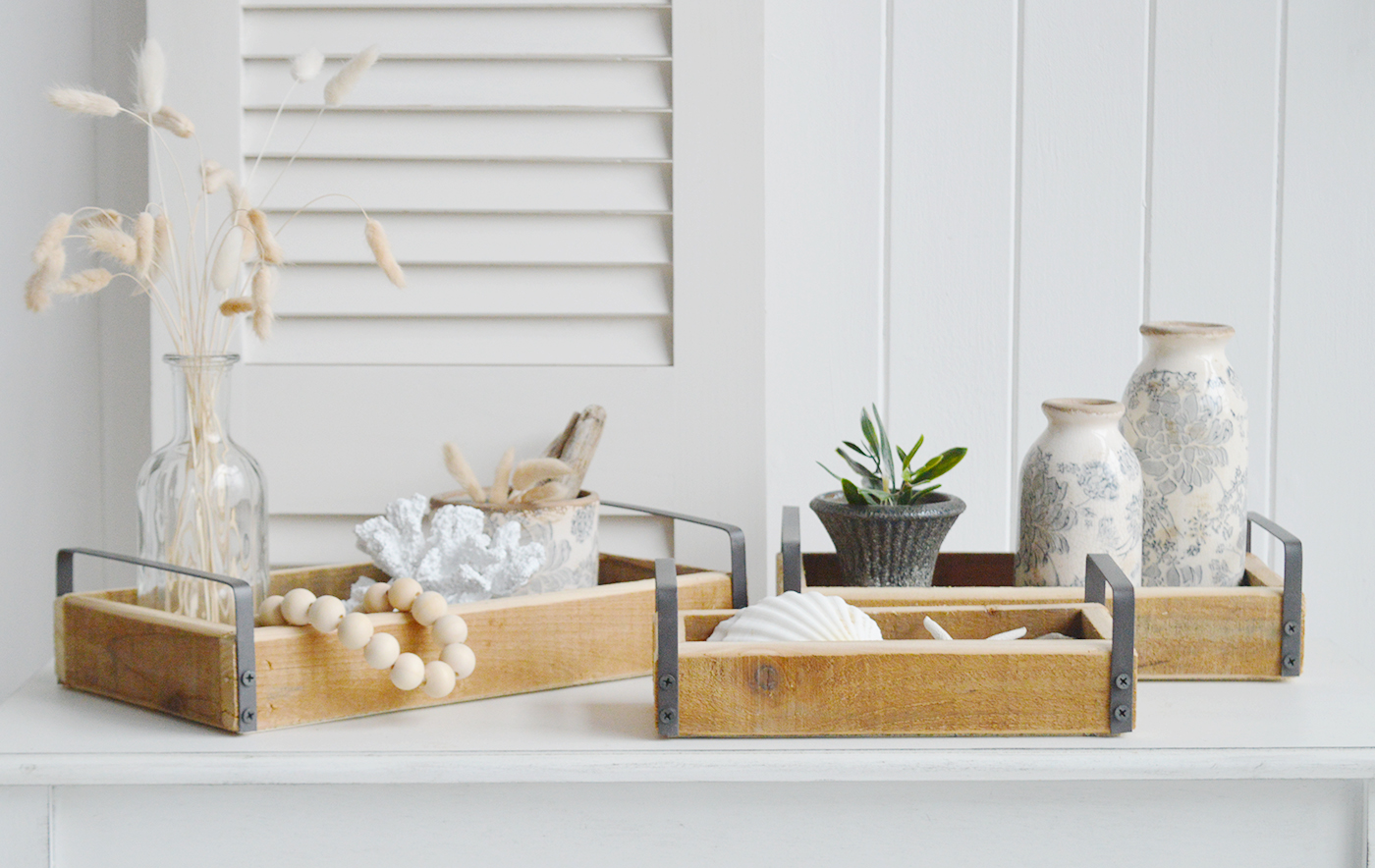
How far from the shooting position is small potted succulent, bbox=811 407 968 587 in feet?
3.10

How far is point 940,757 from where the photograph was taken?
29.1 inches

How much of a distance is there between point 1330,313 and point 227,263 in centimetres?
105

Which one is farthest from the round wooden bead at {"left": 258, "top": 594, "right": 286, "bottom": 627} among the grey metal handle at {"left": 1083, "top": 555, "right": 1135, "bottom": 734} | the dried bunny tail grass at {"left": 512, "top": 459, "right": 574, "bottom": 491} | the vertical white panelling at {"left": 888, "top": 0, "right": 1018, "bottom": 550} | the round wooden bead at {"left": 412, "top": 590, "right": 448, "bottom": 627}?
the vertical white panelling at {"left": 888, "top": 0, "right": 1018, "bottom": 550}

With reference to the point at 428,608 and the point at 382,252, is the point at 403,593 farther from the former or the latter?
the point at 382,252

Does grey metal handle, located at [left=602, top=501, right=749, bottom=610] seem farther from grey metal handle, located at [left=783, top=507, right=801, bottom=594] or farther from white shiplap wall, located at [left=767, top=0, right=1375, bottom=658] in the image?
white shiplap wall, located at [left=767, top=0, right=1375, bottom=658]

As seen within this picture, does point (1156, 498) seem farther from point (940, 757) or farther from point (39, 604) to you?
point (39, 604)

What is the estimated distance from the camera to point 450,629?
0.81 metres

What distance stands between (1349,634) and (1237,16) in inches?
25.4

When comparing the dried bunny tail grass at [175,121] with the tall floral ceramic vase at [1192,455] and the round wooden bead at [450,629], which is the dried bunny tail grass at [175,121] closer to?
the round wooden bead at [450,629]

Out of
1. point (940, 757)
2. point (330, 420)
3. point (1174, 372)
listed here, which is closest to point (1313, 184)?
point (1174, 372)

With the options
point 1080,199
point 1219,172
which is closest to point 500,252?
point 1080,199

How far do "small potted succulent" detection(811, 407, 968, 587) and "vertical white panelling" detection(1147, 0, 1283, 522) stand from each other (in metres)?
0.42

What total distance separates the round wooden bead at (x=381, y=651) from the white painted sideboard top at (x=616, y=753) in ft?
0.15

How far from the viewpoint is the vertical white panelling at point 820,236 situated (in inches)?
47.6
